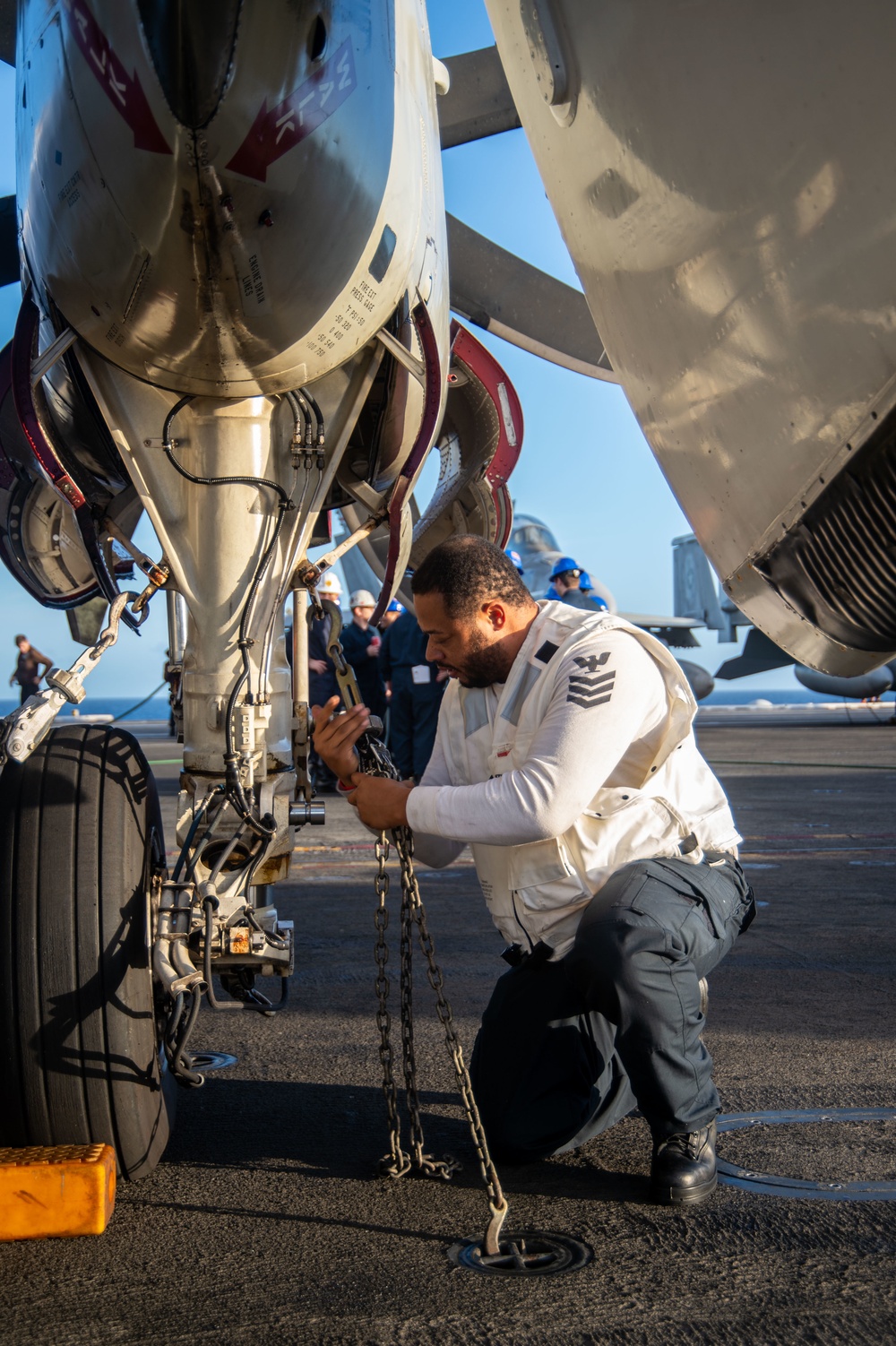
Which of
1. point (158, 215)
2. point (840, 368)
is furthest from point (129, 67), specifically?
point (840, 368)

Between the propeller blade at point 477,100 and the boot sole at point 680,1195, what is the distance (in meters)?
4.54

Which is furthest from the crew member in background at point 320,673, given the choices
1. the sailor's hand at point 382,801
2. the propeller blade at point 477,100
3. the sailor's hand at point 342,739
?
the sailor's hand at point 382,801

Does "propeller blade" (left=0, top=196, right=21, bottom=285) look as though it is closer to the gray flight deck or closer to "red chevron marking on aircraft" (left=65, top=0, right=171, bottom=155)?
"red chevron marking on aircraft" (left=65, top=0, right=171, bottom=155)

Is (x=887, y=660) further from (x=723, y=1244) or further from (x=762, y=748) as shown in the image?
(x=762, y=748)

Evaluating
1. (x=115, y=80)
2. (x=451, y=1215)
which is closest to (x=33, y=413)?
(x=115, y=80)

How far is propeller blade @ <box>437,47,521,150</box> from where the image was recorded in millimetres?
5078

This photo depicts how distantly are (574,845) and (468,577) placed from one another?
0.67 m

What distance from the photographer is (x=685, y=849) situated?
2588mm

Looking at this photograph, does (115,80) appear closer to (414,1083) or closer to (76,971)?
(76,971)

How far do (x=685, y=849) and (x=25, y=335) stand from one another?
2.09m

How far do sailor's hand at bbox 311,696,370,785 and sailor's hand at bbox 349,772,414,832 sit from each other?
2.3 inches

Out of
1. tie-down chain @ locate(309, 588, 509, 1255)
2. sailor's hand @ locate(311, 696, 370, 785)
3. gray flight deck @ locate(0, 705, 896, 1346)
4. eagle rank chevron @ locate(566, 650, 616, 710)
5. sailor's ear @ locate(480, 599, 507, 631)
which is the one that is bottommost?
gray flight deck @ locate(0, 705, 896, 1346)

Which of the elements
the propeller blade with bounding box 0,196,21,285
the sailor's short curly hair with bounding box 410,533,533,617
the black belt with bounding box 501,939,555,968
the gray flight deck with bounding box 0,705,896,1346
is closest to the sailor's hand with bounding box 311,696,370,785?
the sailor's short curly hair with bounding box 410,533,533,617

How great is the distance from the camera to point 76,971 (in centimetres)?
229
